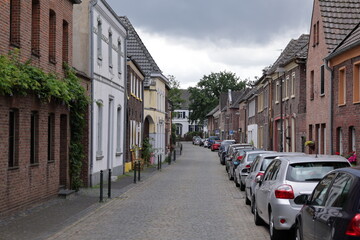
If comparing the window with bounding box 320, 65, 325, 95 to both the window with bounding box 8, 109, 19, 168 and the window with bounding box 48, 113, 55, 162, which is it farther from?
the window with bounding box 8, 109, 19, 168

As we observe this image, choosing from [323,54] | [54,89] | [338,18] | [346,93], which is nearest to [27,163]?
[54,89]

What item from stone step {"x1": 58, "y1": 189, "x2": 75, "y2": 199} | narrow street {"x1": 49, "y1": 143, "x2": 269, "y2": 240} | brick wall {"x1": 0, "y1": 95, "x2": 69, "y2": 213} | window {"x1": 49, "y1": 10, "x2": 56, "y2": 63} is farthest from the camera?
stone step {"x1": 58, "y1": 189, "x2": 75, "y2": 199}

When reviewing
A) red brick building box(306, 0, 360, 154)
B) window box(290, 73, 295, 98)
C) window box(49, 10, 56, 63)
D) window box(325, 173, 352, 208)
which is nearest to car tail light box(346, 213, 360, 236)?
window box(325, 173, 352, 208)

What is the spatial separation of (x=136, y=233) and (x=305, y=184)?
11.5ft

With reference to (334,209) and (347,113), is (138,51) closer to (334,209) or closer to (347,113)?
(347,113)

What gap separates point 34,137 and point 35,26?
2921 mm

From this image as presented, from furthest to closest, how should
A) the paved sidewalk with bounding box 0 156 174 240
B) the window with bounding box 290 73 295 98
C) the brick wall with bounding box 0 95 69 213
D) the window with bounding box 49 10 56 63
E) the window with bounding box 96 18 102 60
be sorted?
the window with bounding box 290 73 295 98
the window with bounding box 96 18 102 60
the window with bounding box 49 10 56 63
the brick wall with bounding box 0 95 69 213
the paved sidewalk with bounding box 0 156 174 240

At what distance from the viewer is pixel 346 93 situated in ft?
69.7

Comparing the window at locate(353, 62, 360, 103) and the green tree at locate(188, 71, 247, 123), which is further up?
the green tree at locate(188, 71, 247, 123)

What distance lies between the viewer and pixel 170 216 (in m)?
14.3

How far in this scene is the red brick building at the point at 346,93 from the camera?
20.1 metres

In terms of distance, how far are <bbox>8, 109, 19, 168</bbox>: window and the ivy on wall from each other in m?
0.64

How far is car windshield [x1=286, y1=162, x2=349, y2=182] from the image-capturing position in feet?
33.9

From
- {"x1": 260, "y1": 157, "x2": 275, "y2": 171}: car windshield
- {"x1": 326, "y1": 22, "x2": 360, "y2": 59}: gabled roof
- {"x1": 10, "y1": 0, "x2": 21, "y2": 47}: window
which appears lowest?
{"x1": 260, "y1": 157, "x2": 275, "y2": 171}: car windshield
